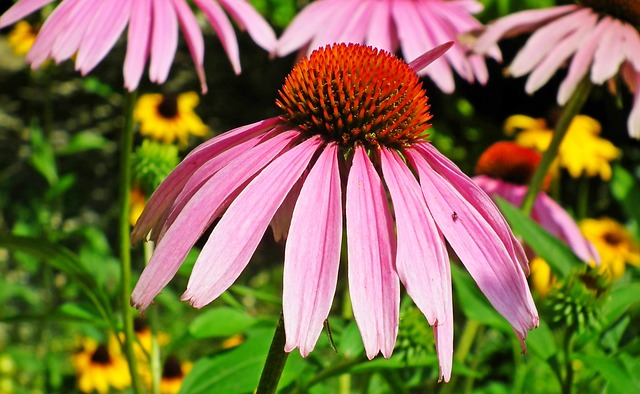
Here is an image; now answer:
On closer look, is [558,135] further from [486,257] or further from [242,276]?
[242,276]

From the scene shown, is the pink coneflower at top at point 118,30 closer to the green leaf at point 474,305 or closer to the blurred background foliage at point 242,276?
the blurred background foliage at point 242,276

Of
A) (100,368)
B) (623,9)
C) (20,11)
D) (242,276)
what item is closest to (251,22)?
(20,11)

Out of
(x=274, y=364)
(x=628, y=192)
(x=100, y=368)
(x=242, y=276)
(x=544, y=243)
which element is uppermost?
(x=274, y=364)

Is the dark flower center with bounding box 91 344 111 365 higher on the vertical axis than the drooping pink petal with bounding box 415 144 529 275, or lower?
lower

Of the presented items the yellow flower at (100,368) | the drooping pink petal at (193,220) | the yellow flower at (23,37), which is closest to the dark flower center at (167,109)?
the yellow flower at (23,37)

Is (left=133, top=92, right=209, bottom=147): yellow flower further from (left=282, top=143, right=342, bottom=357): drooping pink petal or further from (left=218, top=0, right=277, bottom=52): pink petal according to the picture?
(left=282, top=143, right=342, bottom=357): drooping pink petal

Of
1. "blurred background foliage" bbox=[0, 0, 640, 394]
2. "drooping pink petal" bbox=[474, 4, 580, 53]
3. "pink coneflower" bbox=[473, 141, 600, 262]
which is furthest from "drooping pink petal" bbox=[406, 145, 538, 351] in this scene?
"pink coneflower" bbox=[473, 141, 600, 262]
